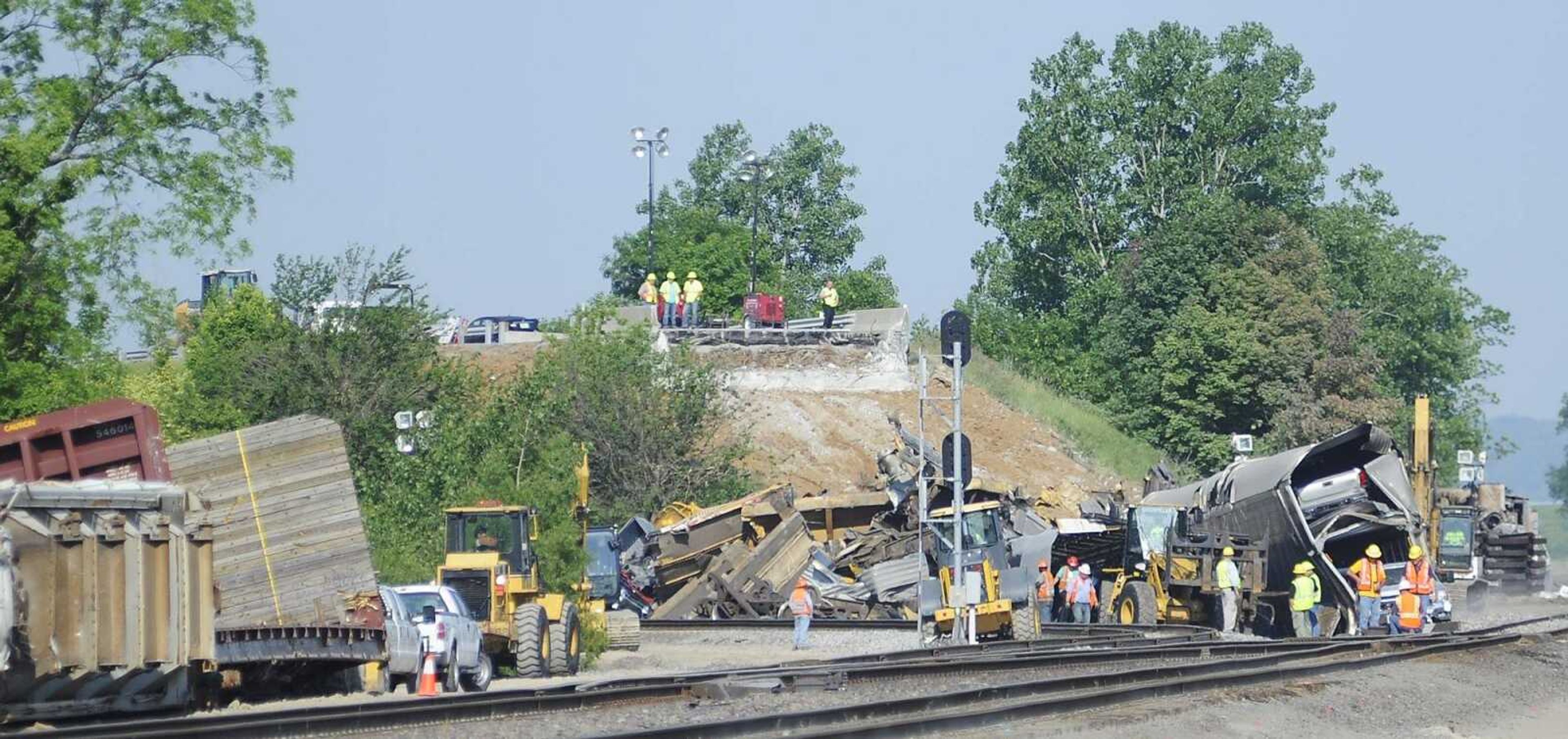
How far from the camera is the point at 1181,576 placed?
1384 inches

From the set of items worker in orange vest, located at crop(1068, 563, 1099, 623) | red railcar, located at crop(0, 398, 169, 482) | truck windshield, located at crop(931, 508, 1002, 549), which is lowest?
worker in orange vest, located at crop(1068, 563, 1099, 623)

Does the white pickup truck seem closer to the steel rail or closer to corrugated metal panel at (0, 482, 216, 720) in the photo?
corrugated metal panel at (0, 482, 216, 720)

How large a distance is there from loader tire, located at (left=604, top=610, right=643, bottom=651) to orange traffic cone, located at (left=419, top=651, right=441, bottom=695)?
1072cm

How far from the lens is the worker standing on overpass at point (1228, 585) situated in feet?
109

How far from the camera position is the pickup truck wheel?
25531mm

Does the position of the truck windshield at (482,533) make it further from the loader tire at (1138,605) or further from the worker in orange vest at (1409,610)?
the worker in orange vest at (1409,610)

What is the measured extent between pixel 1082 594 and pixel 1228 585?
13.6ft

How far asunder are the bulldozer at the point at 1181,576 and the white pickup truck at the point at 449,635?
44.6 feet

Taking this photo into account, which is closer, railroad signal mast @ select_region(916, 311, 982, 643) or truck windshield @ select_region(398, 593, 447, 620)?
truck windshield @ select_region(398, 593, 447, 620)

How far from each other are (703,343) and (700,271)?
95.2ft

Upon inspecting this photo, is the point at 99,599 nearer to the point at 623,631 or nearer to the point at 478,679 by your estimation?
the point at 478,679

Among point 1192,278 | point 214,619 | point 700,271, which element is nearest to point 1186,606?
point 214,619

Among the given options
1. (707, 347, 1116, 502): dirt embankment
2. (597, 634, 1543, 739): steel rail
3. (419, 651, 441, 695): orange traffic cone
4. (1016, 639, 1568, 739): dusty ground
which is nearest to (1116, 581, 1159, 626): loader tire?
(597, 634, 1543, 739): steel rail

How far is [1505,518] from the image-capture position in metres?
59.7
